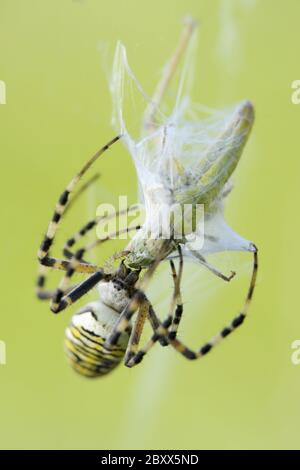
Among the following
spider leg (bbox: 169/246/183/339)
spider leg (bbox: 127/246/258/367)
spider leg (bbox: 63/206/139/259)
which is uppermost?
spider leg (bbox: 63/206/139/259)

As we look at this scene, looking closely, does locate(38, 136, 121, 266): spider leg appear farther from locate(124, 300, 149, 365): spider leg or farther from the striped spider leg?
locate(124, 300, 149, 365): spider leg

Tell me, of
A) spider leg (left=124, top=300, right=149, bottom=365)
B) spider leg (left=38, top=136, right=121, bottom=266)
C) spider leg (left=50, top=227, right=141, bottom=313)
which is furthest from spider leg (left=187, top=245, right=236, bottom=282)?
spider leg (left=38, top=136, right=121, bottom=266)

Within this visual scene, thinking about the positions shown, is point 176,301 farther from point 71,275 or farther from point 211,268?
point 71,275

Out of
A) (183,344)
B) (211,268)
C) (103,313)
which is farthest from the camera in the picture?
(183,344)

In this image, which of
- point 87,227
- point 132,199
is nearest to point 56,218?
point 87,227

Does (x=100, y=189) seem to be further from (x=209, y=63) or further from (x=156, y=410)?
(x=156, y=410)

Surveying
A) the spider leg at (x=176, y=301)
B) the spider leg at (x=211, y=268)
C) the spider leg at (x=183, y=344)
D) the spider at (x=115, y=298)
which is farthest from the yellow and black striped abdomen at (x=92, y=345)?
the spider leg at (x=211, y=268)

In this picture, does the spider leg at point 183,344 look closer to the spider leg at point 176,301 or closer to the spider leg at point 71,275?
the spider leg at point 176,301
